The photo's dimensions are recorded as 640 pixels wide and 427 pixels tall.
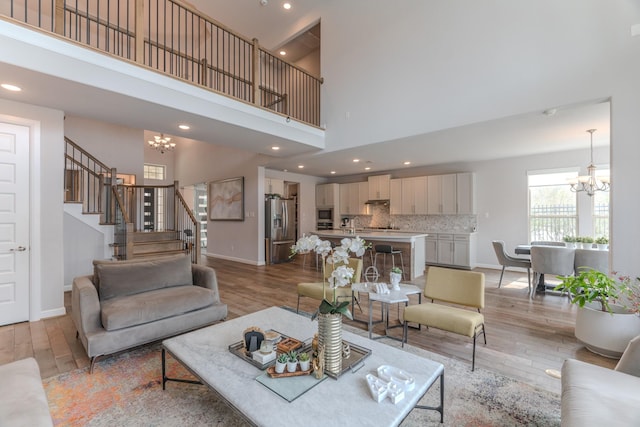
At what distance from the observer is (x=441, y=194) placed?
7.23 meters

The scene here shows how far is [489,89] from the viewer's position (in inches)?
146

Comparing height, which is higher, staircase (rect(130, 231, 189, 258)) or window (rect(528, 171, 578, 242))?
Answer: window (rect(528, 171, 578, 242))

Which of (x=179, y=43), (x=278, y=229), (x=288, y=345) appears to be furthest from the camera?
(x=278, y=229)

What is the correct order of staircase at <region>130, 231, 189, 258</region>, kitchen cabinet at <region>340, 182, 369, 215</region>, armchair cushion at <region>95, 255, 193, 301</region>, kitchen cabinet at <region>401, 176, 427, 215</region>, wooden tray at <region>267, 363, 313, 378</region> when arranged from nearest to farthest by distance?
wooden tray at <region>267, 363, 313, 378</region>
armchair cushion at <region>95, 255, 193, 301</region>
staircase at <region>130, 231, 189, 258</region>
kitchen cabinet at <region>401, 176, 427, 215</region>
kitchen cabinet at <region>340, 182, 369, 215</region>

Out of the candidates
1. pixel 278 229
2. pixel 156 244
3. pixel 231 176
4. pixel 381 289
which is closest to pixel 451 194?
pixel 278 229

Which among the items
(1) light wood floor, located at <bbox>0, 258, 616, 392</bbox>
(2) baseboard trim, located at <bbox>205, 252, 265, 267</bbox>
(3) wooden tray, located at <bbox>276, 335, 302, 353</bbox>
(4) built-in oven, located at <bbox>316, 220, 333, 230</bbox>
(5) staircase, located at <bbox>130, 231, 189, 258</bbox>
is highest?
(4) built-in oven, located at <bbox>316, 220, 333, 230</bbox>

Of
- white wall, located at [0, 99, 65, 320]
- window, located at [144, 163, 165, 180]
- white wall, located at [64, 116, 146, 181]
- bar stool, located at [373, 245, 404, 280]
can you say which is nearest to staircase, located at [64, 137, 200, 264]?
white wall, located at [64, 116, 146, 181]

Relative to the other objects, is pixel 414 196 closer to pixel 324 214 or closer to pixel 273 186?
pixel 324 214

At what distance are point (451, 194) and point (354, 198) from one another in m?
2.87

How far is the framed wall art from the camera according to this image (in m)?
7.85

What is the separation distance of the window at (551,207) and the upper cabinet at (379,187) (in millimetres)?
3331

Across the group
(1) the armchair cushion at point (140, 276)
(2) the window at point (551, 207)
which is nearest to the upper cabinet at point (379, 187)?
(2) the window at point (551, 207)

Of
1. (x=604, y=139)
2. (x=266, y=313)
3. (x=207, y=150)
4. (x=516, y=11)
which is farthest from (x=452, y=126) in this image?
(x=207, y=150)

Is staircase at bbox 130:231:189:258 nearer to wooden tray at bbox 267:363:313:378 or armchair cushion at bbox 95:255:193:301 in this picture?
armchair cushion at bbox 95:255:193:301
